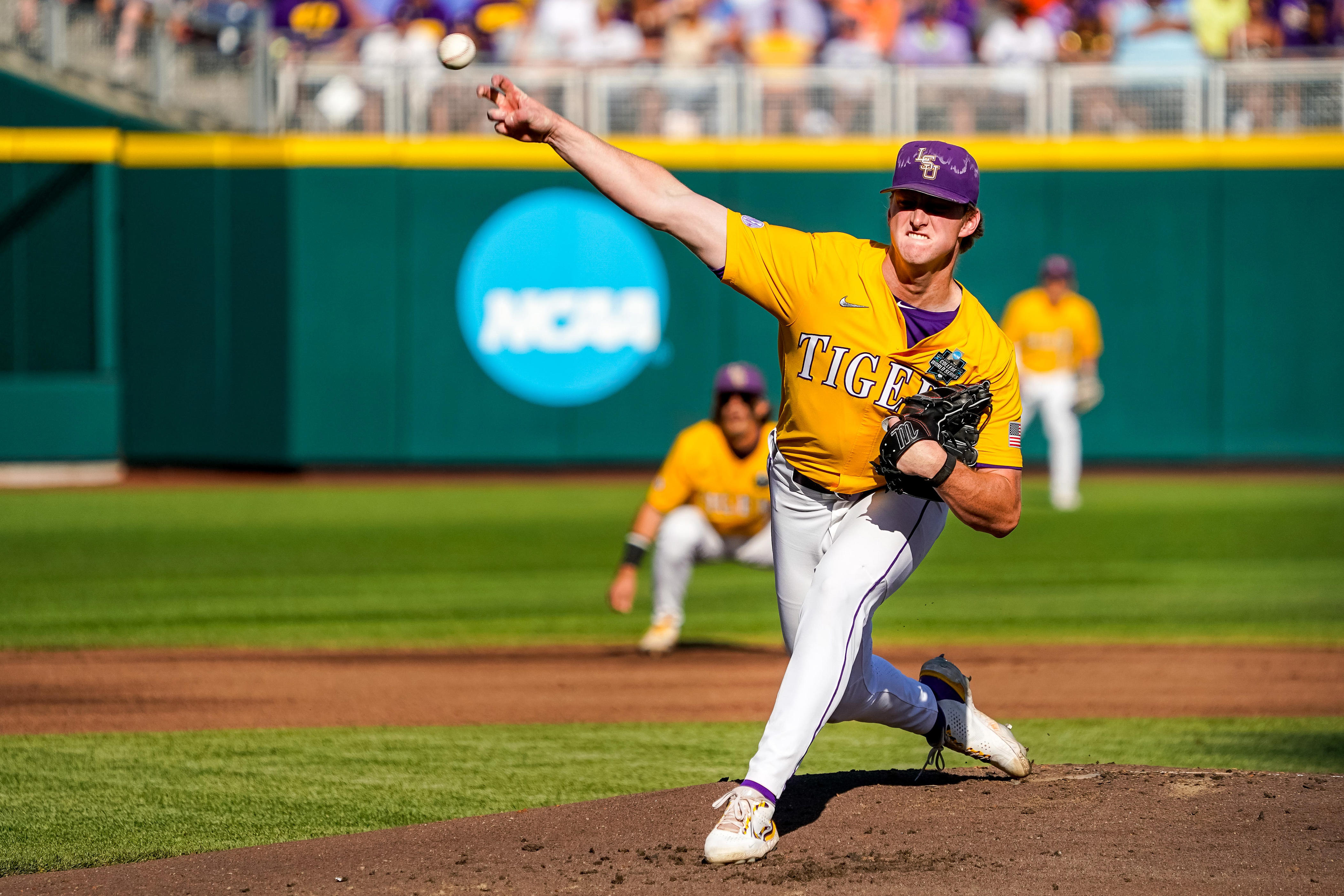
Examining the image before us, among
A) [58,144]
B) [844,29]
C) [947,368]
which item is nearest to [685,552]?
[947,368]

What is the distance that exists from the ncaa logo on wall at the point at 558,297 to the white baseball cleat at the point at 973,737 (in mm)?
12748

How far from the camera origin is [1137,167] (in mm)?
17516

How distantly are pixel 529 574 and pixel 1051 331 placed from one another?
5806 millimetres

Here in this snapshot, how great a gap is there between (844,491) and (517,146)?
44.3 ft

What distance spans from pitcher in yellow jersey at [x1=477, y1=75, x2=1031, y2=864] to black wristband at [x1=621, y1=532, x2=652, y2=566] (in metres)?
3.49

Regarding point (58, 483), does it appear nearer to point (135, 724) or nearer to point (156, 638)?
point (156, 638)

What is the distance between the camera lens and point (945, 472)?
4.09 m

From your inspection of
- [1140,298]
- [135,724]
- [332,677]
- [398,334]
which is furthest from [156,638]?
[1140,298]

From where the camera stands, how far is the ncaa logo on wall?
17.5 meters

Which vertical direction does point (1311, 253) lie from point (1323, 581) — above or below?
above

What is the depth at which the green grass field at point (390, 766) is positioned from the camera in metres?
4.94

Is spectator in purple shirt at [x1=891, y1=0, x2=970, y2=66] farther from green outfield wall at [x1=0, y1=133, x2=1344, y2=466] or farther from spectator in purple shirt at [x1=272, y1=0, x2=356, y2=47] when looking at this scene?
spectator in purple shirt at [x1=272, y1=0, x2=356, y2=47]

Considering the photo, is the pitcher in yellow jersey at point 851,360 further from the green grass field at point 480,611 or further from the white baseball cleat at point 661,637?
the white baseball cleat at point 661,637

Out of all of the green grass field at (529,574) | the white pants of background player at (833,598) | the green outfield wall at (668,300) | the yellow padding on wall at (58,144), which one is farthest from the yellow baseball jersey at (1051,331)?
the white pants of background player at (833,598)
